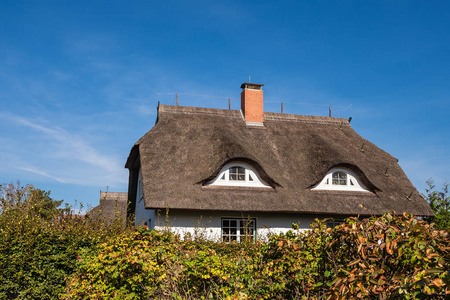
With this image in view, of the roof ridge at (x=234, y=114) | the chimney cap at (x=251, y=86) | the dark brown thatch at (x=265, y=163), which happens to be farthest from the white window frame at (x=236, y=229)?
the chimney cap at (x=251, y=86)

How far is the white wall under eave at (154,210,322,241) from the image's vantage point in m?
14.0

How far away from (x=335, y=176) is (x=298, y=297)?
40.4 ft

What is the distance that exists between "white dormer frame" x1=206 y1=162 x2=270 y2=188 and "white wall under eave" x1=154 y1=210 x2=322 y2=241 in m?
1.14

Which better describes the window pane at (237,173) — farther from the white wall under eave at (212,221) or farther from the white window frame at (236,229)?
the white window frame at (236,229)

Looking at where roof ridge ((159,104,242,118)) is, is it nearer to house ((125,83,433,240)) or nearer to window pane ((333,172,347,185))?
house ((125,83,433,240))

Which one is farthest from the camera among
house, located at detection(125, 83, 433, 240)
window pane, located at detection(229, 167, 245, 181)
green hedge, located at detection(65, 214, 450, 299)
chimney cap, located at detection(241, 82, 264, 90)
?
chimney cap, located at detection(241, 82, 264, 90)

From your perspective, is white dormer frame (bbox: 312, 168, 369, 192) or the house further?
white dormer frame (bbox: 312, 168, 369, 192)

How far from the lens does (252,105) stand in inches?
773

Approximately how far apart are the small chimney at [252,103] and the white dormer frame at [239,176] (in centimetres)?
417

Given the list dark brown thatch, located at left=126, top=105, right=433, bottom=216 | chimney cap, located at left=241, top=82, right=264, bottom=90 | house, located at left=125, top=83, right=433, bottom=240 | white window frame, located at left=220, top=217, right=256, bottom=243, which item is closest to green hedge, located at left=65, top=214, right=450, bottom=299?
house, located at left=125, top=83, right=433, bottom=240

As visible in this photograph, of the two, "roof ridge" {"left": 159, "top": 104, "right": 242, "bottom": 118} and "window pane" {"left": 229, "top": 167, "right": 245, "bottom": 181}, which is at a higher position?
"roof ridge" {"left": 159, "top": 104, "right": 242, "bottom": 118}

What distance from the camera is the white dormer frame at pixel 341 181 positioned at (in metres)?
16.3

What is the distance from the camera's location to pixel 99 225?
973 centimetres

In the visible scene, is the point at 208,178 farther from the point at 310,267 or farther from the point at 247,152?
the point at 310,267
